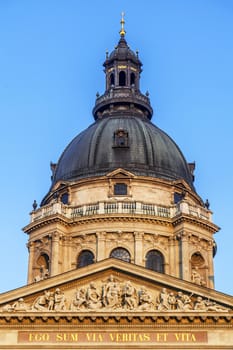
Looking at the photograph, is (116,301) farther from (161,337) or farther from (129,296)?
(161,337)

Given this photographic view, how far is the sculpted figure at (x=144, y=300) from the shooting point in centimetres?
4142

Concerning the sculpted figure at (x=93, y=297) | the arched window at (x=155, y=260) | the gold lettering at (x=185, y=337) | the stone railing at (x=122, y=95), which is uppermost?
the stone railing at (x=122, y=95)

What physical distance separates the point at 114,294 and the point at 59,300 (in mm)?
2910

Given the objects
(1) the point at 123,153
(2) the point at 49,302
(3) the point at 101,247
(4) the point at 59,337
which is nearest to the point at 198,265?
(3) the point at 101,247

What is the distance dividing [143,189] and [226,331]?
21179 mm

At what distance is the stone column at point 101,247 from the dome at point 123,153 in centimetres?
567

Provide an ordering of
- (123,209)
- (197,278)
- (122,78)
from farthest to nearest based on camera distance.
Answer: (122,78) → (123,209) → (197,278)

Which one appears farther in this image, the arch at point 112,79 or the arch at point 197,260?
the arch at point 112,79

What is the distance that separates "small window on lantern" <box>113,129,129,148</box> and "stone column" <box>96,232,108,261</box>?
8615 mm

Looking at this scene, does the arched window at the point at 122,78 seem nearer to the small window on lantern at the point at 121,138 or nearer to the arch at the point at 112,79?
the arch at the point at 112,79

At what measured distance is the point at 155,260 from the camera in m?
58.3

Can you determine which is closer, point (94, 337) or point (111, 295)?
point (94, 337)

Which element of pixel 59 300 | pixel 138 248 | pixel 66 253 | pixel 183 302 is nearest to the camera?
pixel 183 302

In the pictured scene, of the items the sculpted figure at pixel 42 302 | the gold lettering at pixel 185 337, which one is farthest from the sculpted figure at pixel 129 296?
the sculpted figure at pixel 42 302
